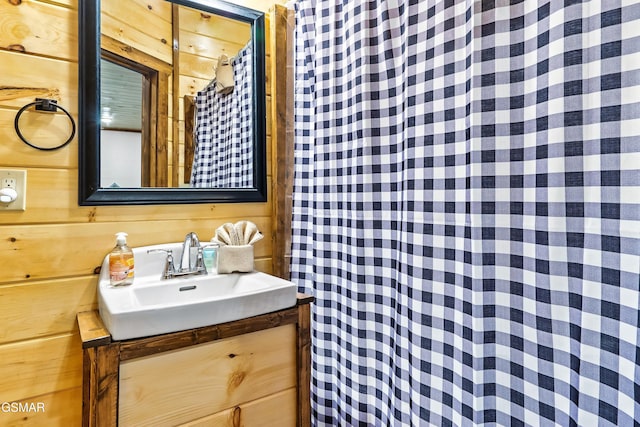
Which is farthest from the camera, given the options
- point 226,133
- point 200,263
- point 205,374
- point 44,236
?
point 226,133

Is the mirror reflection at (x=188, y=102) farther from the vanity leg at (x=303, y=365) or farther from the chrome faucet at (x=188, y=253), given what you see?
the vanity leg at (x=303, y=365)

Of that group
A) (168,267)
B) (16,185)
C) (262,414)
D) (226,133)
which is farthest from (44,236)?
(262,414)

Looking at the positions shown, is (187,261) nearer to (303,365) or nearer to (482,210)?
(303,365)

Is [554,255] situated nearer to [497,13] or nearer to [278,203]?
[497,13]

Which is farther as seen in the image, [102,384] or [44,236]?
[44,236]

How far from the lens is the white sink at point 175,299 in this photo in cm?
95

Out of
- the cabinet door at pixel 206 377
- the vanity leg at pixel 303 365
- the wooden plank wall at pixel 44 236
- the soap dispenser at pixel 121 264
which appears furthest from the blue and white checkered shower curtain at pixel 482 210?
the wooden plank wall at pixel 44 236

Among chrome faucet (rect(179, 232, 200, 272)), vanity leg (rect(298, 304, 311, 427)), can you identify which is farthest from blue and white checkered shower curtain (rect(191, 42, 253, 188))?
vanity leg (rect(298, 304, 311, 427))

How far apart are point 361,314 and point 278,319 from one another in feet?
1.05

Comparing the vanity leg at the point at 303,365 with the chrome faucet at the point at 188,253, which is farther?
the chrome faucet at the point at 188,253

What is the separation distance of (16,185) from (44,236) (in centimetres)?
17

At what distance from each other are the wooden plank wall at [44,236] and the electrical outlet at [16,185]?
2 cm

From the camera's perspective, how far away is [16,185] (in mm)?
1110

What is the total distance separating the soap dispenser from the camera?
119 cm
